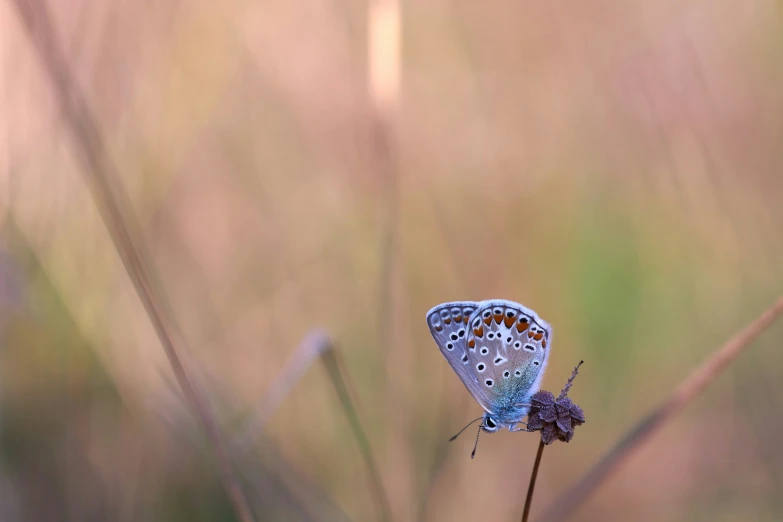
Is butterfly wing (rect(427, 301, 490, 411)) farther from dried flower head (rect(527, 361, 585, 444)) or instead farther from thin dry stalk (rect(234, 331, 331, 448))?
dried flower head (rect(527, 361, 585, 444))

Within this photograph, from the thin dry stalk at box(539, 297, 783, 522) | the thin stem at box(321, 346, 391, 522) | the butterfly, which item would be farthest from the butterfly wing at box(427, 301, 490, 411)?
the thin dry stalk at box(539, 297, 783, 522)

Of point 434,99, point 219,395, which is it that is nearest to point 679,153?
point 434,99

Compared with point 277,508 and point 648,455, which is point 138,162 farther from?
point 648,455

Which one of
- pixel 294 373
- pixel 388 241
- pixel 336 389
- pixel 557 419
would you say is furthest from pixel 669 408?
pixel 388 241

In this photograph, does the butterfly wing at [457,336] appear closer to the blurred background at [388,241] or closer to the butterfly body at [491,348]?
the butterfly body at [491,348]

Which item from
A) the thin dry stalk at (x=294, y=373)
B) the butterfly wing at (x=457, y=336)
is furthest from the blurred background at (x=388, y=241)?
the butterfly wing at (x=457, y=336)
